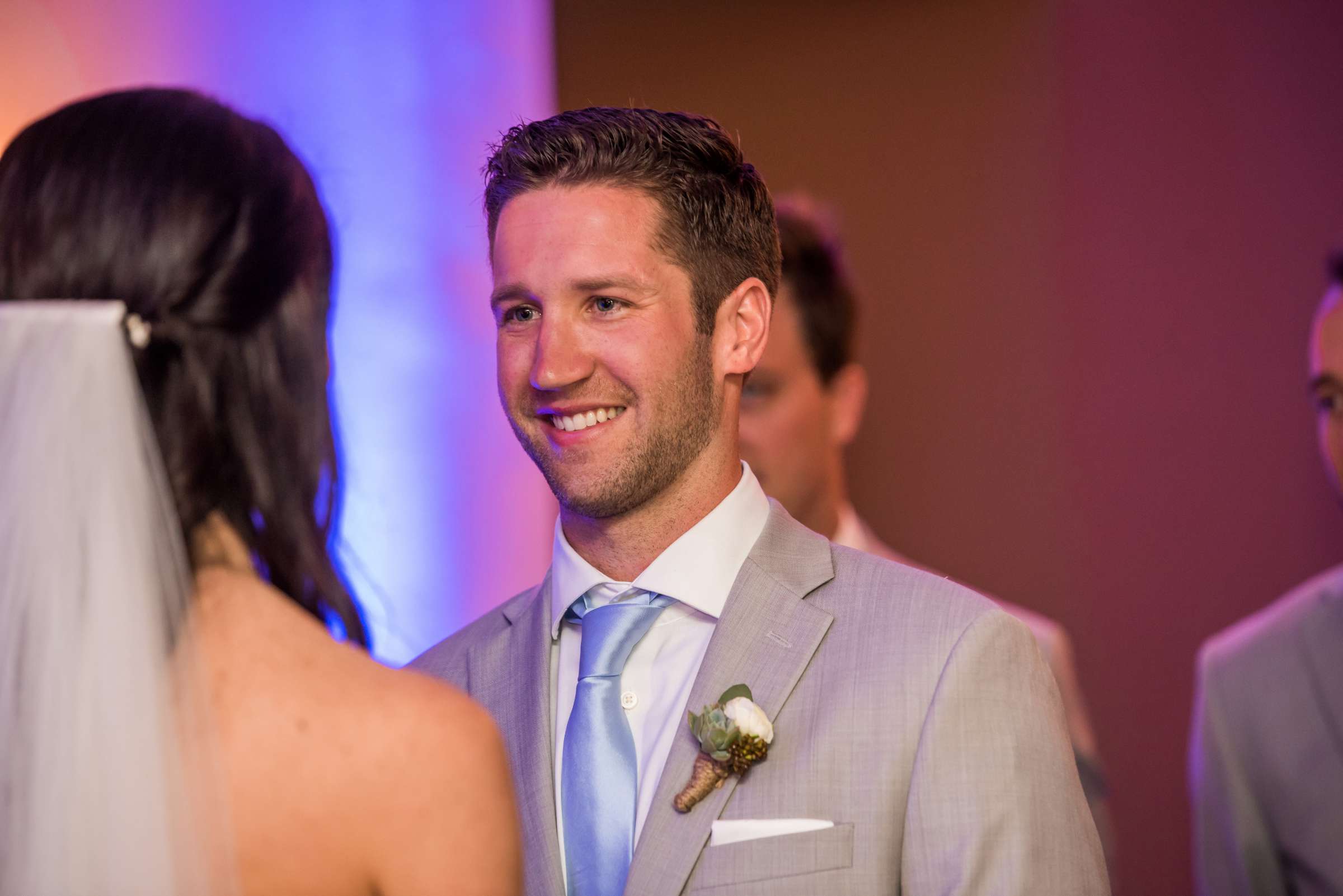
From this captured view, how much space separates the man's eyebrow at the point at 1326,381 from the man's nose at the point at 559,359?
174 cm

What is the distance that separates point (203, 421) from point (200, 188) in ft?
0.79

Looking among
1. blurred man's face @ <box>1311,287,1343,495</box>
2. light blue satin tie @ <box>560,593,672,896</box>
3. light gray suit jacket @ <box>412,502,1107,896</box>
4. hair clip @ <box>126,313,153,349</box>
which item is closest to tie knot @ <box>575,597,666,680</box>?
light blue satin tie @ <box>560,593,672,896</box>

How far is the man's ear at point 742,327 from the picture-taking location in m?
2.46

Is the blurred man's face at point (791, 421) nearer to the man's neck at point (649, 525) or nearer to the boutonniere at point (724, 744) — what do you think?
the man's neck at point (649, 525)

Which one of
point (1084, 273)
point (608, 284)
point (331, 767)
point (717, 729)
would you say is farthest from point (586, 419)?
point (1084, 273)

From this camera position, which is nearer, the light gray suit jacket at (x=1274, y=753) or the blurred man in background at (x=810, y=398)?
the light gray suit jacket at (x=1274, y=753)

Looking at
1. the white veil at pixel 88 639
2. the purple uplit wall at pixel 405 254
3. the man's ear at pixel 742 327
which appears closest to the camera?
the white veil at pixel 88 639

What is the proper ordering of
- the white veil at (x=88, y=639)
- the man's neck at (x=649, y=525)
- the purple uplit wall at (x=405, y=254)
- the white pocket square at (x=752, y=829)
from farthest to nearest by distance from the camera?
the purple uplit wall at (x=405, y=254), the man's neck at (x=649, y=525), the white pocket square at (x=752, y=829), the white veil at (x=88, y=639)

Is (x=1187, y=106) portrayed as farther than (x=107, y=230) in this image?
Yes

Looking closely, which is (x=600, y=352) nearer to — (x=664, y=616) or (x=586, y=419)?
(x=586, y=419)

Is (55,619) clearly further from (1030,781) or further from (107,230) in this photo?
(1030,781)

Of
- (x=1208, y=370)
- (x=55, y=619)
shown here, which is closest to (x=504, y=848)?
(x=55, y=619)

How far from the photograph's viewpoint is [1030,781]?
1.96 meters

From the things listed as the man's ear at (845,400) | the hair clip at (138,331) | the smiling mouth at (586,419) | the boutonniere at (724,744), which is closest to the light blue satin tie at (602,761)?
the boutonniere at (724,744)
